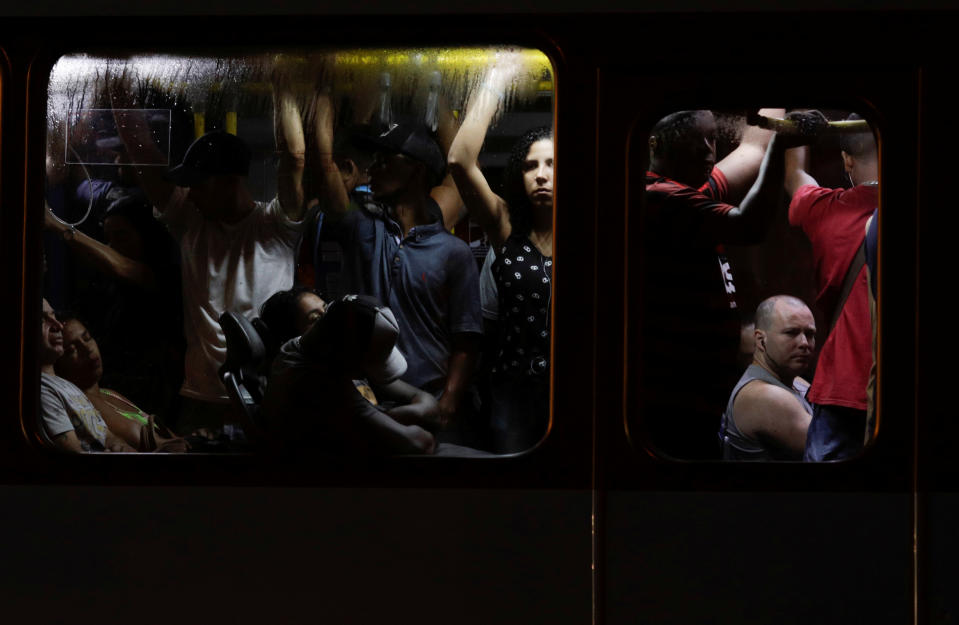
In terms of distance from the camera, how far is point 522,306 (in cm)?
270

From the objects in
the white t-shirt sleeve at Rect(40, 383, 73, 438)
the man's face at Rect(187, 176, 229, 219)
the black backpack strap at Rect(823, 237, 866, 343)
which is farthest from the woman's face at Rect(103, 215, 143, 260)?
the black backpack strap at Rect(823, 237, 866, 343)

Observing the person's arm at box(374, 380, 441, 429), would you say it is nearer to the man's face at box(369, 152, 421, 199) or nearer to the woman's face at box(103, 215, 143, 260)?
the man's face at box(369, 152, 421, 199)

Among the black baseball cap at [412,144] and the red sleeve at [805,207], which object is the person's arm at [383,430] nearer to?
the black baseball cap at [412,144]

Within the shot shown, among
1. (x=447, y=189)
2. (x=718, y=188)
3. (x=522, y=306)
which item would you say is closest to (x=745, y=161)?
(x=718, y=188)

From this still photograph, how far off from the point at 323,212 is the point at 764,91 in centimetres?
124

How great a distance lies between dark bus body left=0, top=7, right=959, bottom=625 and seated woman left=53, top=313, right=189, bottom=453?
12 cm

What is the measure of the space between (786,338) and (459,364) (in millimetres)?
897

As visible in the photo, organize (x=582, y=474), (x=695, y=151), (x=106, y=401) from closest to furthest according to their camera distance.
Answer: (x=582, y=474) < (x=695, y=151) < (x=106, y=401)

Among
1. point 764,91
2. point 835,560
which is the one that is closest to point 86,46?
point 764,91

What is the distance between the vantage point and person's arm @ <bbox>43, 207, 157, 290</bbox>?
107 inches

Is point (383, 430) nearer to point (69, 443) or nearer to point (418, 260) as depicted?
point (418, 260)

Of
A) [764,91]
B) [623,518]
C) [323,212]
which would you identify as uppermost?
[764,91]

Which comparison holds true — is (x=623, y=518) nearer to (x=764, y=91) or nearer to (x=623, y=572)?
(x=623, y=572)

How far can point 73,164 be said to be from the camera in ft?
8.86
